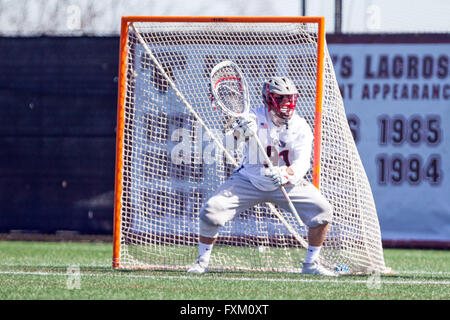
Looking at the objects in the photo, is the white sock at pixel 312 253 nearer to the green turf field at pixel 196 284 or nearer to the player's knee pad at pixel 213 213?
the green turf field at pixel 196 284

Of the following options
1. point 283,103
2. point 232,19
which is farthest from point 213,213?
point 232,19

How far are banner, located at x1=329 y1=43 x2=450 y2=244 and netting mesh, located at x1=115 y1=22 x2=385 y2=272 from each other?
1860 mm

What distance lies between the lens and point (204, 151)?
784 centimetres

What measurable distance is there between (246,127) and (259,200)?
56 cm

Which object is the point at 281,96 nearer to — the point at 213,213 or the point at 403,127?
the point at 213,213

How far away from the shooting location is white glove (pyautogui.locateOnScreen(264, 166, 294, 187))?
6032 mm

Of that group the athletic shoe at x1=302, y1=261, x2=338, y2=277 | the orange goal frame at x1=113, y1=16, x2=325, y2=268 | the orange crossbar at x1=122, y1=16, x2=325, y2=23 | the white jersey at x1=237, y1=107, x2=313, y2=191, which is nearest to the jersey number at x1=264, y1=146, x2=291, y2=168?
the white jersey at x1=237, y1=107, x2=313, y2=191

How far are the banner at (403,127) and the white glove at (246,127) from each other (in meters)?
3.99

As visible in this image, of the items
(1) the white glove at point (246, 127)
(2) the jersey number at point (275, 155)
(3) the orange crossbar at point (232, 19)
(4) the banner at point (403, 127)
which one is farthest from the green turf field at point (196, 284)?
(4) the banner at point (403, 127)

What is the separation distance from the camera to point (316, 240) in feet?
20.6

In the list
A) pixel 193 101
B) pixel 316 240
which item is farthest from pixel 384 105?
pixel 316 240

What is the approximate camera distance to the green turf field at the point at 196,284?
482cm
